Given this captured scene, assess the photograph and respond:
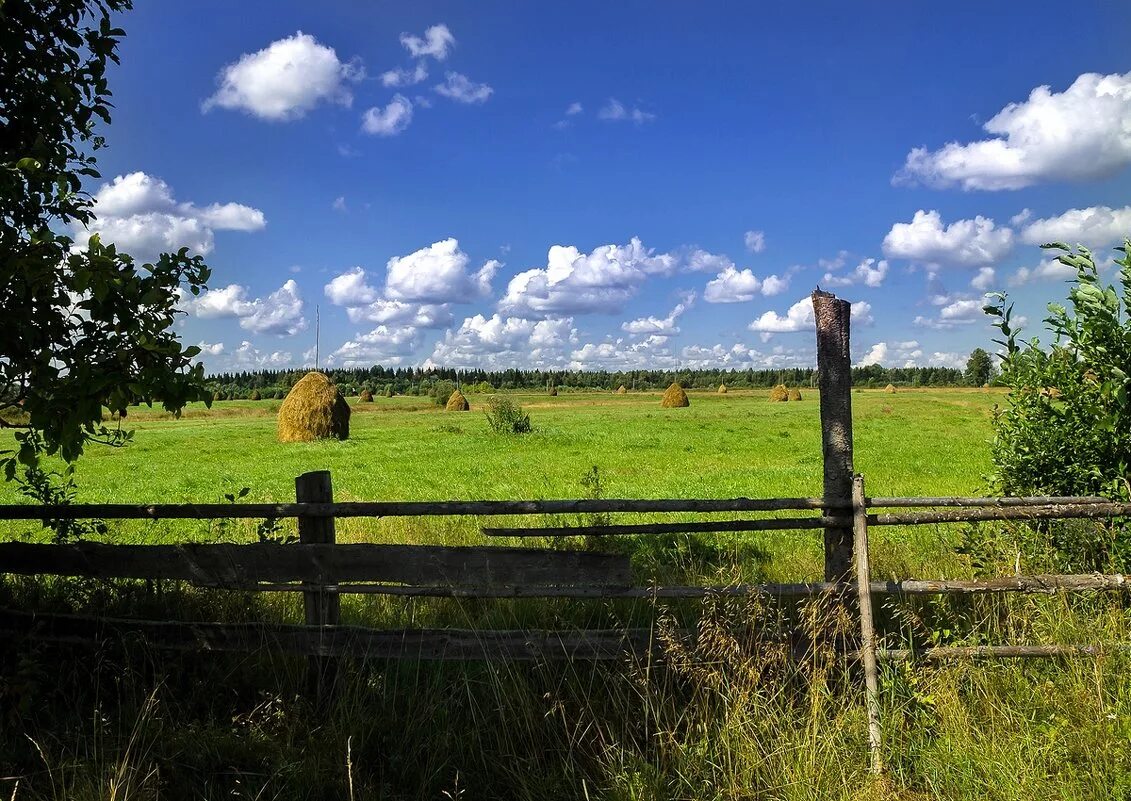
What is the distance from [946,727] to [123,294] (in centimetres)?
454

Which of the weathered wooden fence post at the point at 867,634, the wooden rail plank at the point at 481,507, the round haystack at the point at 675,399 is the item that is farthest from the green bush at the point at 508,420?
the round haystack at the point at 675,399

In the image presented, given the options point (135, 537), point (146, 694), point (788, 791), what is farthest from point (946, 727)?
point (135, 537)

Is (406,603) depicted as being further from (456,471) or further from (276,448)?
(276,448)

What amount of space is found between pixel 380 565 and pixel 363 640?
1.52 ft

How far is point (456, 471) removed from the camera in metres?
17.3

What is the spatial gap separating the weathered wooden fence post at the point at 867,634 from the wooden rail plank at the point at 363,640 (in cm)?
116

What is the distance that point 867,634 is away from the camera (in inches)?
156

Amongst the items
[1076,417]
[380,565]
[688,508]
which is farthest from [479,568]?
[1076,417]

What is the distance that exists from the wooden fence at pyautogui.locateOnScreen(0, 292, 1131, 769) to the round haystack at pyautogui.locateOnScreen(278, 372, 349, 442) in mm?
23853

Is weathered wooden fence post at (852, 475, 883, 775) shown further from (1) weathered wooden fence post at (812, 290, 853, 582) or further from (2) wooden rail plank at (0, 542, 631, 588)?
(2) wooden rail plank at (0, 542, 631, 588)

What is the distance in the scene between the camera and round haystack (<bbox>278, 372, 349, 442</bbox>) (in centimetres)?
2802

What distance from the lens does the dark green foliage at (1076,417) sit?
509 centimetres

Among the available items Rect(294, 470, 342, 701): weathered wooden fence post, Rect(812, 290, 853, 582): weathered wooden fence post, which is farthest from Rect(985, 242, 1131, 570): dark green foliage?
Rect(294, 470, 342, 701): weathered wooden fence post

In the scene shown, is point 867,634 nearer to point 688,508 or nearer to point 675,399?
point 688,508
